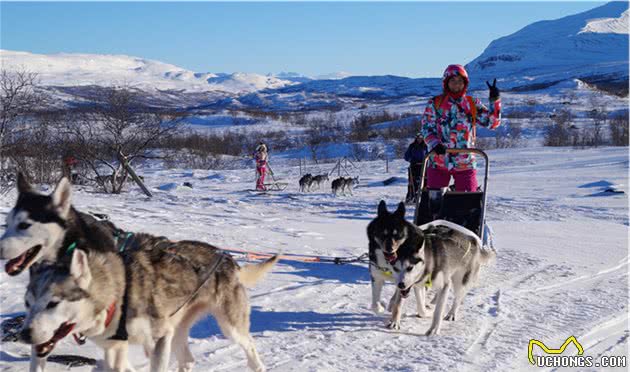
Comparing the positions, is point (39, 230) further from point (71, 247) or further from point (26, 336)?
point (26, 336)

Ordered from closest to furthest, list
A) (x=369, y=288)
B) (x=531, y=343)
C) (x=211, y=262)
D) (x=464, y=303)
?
(x=211, y=262), (x=531, y=343), (x=464, y=303), (x=369, y=288)

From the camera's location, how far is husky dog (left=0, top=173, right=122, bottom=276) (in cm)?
240

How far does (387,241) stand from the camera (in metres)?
3.50

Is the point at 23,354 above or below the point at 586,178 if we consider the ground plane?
above

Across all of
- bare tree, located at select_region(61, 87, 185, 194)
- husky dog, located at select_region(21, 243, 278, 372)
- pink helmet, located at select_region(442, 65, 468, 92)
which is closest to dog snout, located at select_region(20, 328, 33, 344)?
husky dog, located at select_region(21, 243, 278, 372)

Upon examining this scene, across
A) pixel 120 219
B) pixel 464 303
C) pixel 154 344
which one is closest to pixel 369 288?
pixel 464 303

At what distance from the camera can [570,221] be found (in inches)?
353

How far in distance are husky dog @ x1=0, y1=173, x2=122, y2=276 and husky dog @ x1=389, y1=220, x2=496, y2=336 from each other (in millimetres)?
1712

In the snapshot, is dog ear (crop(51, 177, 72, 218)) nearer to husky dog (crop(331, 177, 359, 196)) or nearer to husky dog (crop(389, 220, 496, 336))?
husky dog (crop(389, 220, 496, 336))

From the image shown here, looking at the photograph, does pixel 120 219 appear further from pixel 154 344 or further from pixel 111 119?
pixel 111 119

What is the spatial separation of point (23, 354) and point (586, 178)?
45.2 feet

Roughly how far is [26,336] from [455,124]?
3.61 m

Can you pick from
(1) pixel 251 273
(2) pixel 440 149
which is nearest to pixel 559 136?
(2) pixel 440 149

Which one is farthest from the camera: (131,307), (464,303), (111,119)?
(111,119)
